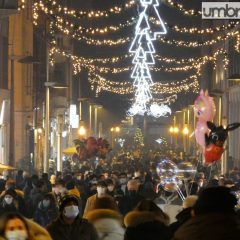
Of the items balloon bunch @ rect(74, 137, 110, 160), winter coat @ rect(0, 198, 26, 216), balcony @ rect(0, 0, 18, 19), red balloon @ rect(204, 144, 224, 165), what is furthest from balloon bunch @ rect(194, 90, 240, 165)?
balloon bunch @ rect(74, 137, 110, 160)

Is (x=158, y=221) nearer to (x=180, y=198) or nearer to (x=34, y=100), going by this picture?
(x=180, y=198)

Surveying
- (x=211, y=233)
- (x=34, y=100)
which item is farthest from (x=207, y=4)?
(x=34, y=100)

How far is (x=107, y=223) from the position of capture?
442 inches

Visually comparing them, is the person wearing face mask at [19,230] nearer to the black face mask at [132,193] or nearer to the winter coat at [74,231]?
the winter coat at [74,231]

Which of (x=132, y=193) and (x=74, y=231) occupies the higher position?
(x=74, y=231)

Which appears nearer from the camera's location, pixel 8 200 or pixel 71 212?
pixel 71 212

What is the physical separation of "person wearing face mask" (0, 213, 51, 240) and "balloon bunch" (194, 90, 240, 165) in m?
15.6

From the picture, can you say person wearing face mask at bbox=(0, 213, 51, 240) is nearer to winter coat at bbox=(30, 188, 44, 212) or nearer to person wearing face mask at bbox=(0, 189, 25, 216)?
person wearing face mask at bbox=(0, 189, 25, 216)

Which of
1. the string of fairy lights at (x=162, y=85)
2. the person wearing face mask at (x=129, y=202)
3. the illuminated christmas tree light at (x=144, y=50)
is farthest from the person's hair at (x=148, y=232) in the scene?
the string of fairy lights at (x=162, y=85)

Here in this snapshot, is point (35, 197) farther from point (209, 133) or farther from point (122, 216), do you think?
point (122, 216)

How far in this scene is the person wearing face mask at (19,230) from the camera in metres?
8.09

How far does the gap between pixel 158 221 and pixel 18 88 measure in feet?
131

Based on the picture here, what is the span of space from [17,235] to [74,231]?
2.77 m

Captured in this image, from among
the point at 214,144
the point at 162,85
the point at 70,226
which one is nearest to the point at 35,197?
the point at 214,144
